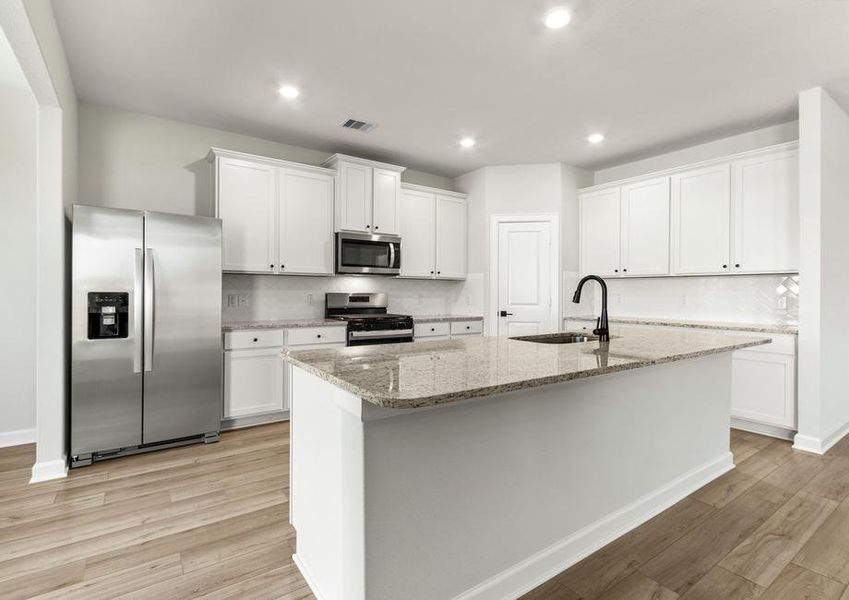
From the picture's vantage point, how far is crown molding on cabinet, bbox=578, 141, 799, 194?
3.60m

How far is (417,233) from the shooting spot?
16.4 ft

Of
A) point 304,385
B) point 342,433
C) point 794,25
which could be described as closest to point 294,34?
point 304,385

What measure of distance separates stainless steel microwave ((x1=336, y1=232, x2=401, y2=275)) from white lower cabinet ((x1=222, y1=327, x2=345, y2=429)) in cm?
80

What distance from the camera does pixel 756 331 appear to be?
138 inches

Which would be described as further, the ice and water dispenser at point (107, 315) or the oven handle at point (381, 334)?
the oven handle at point (381, 334)

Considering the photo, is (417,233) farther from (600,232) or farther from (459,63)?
(459,63)

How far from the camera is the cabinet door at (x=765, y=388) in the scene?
336 cm

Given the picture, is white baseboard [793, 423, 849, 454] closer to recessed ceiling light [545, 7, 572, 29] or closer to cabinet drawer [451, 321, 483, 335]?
cabinet drawer [451, 321, 483, 335]

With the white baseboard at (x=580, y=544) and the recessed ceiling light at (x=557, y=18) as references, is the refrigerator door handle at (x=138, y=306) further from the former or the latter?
the recessed ceiling light at (x=557, y=18)

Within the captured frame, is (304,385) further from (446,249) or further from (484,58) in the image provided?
(446,249)

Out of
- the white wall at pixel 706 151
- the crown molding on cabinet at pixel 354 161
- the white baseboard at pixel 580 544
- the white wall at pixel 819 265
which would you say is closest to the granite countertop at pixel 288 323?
the crown molding on cabinet at pixel 354 161

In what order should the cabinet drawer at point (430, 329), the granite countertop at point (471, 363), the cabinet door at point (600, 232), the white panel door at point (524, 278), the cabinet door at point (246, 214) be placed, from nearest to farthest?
Result: the granite countertop at point (471, 363) → the cabinet door at point (246, 214) → the cabinet drawer at point (430, 329) → the cabinet door at point (600, 232) → the white panel door at point (524, 278)

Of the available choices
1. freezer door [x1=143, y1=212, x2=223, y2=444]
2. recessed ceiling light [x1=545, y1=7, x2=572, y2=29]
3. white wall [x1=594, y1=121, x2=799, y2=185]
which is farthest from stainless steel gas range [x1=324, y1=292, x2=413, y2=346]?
white wall [x1=594, y1=121, x2=799, y2=185]

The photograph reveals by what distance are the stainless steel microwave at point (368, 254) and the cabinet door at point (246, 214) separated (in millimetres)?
667
